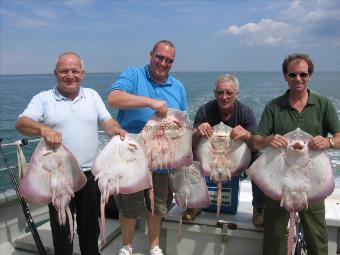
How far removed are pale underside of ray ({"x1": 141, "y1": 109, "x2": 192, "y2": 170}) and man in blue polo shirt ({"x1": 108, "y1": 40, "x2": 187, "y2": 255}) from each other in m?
0.12

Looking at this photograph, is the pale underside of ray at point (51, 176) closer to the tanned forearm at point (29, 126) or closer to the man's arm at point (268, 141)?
the tanned forearm at point (29, 126)

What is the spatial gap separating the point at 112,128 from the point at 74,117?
1.15 feet

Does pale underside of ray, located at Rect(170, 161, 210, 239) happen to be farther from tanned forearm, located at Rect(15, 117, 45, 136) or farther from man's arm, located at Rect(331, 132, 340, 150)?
tanned forearm, located at Rect(15, 117, 45, 136)

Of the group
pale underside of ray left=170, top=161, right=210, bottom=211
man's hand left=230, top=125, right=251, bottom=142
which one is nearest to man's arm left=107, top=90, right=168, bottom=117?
man's hand left=230, top=125, right=251, bottom=142

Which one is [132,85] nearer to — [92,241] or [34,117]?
[34,117]

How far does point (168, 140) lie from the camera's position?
3.37 metres

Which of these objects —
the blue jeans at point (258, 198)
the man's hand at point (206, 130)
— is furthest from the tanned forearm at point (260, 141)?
the blue jeans at point (258, 198)

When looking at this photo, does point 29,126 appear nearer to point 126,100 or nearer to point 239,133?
point 126,100

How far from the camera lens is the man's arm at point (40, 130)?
9.32ft

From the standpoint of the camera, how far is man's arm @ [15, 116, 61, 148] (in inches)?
112

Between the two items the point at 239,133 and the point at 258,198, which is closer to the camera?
the point at 239,133

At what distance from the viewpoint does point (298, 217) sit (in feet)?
12.1

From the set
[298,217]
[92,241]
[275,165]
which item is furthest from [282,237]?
[92,241]

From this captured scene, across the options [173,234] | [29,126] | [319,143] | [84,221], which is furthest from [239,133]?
[29,126]
